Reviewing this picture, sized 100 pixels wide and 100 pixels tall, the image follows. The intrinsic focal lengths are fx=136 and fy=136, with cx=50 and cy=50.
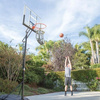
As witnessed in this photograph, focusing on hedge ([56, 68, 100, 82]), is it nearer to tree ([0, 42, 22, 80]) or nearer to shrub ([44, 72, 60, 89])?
shrub ([44, 72, 60, 89])

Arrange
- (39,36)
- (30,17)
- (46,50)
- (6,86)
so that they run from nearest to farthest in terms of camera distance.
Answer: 1. (30,17)
2. (39,36)
3. (6,86)
4. (46,50)

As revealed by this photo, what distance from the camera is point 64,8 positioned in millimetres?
9484

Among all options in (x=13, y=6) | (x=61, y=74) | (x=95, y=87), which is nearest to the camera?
(x=13, y=6)

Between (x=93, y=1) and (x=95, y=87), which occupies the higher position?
(x=93, y=1)

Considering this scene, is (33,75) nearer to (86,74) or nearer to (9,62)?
(9,62)

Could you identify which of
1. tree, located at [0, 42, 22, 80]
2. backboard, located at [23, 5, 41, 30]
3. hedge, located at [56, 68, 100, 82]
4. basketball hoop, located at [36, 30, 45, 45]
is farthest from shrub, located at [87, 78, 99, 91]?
backboard, located at [23, 5, 41, 30]

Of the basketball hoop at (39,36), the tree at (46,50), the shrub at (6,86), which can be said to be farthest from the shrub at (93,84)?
the tree at (46,50)

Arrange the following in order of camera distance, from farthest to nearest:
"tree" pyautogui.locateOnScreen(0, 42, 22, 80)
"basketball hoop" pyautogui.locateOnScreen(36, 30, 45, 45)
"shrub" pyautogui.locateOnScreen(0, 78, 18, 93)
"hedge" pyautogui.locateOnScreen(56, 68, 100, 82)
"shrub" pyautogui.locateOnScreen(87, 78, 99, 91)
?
"hedge" pyautogui.locateOnScreen(56, 68, 100, 82) < "shrub" pyautogui.locateOnScreen(87, 78, 99, 91) < "tree" pyautogui.locateOnScreen(0, 42, 22, 80) < "shrub" pyautogui.locateOnScreen(0, 78, 18, 93) < "basketball hoop" pyautogui.locateOnScreen(36, 30, 45, 45)

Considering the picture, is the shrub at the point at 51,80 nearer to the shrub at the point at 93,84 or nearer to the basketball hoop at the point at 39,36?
the shrub at the point at 93,84

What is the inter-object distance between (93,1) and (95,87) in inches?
259

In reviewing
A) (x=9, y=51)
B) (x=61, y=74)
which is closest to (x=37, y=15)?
(x=9, y=51)

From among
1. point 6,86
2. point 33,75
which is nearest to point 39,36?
point 6,86

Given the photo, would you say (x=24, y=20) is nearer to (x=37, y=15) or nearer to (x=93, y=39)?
(x=37, y=15)

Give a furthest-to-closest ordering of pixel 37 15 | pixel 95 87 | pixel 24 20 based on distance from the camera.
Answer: pixel 95 87, pixel 37 15, pixel 24 20
